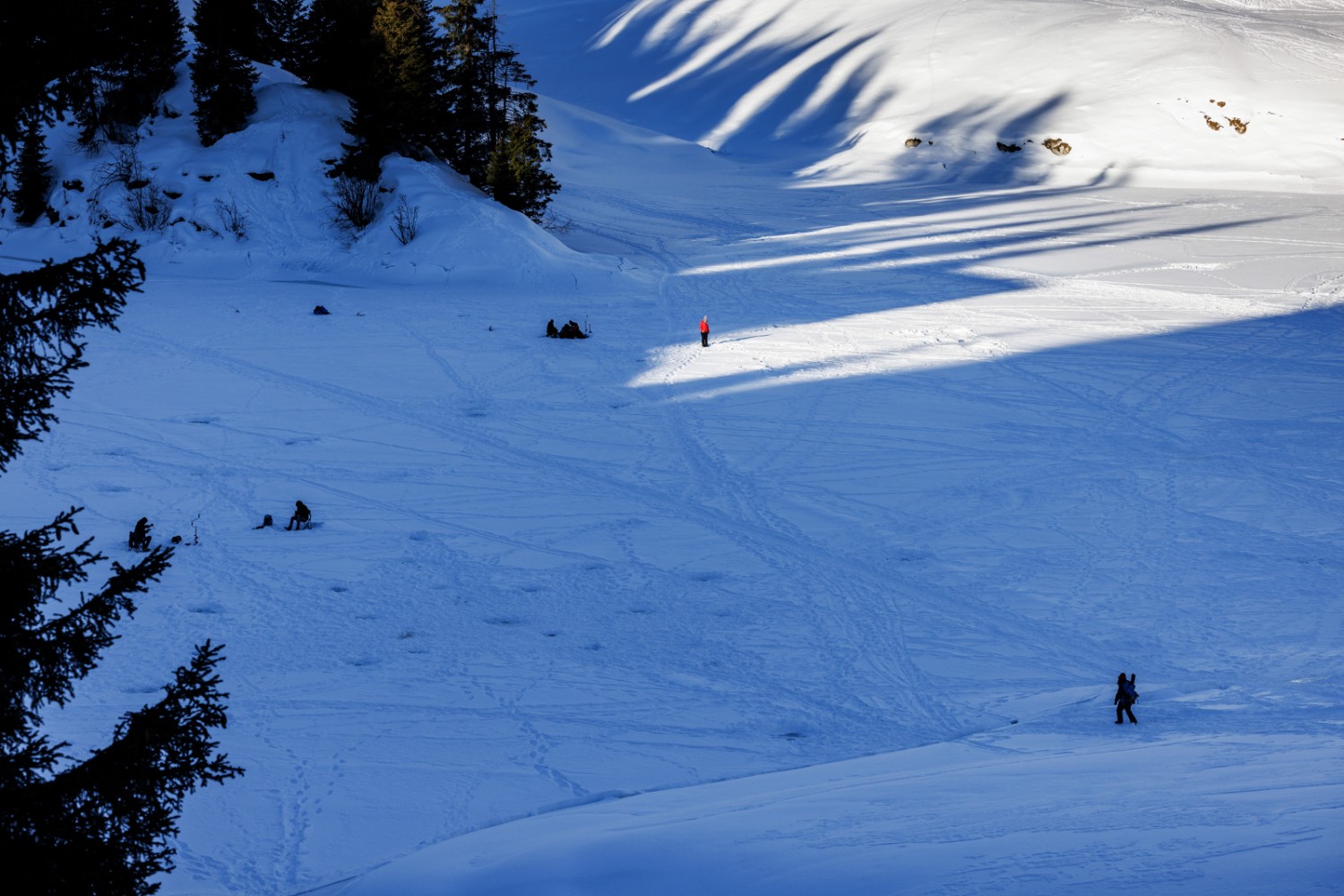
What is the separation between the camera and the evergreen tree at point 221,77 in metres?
31.4

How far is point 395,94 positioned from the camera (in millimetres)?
30391

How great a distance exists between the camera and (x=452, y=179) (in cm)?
3186

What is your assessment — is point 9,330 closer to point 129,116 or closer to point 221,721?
point 221,721

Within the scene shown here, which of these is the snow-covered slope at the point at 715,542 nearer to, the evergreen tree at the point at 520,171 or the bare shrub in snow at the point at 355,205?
the bare shrub in snow at the point at 355,205

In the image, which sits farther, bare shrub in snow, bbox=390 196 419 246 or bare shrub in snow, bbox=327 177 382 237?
bare shrub in snow, bbox=327 177 382 237

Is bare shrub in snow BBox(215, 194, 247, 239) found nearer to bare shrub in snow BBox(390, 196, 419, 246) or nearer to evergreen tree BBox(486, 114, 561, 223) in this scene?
bare shrub in snow BBox(390, 196, 419, 246)

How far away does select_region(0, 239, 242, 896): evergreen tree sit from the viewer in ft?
13.6

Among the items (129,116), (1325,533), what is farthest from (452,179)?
(1325,533)

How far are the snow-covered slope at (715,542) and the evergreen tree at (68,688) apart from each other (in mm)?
2655

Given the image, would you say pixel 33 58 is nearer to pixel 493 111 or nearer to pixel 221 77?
pixel 493 111

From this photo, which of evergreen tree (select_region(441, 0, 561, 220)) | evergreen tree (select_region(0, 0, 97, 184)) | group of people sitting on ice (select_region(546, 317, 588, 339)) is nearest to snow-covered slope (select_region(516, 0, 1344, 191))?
evergreen tree (select_region(441, 0, 561, 220))

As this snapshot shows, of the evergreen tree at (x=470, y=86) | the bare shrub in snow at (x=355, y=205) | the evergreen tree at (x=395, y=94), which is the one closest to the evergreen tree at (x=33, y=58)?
the bare shrub in snow at (x=355, y=205)

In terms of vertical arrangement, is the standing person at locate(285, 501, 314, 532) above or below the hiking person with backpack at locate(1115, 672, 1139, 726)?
above

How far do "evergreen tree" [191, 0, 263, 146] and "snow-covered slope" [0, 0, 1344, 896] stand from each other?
0.69 m
